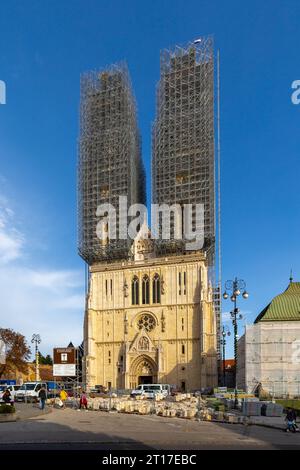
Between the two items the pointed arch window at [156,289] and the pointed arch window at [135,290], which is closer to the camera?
the pointed arch window at [156,289]

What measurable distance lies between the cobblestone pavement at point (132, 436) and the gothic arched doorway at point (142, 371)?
4983 centimetres

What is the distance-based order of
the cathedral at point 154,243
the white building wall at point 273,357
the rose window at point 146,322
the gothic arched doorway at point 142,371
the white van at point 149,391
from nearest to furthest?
1. the white van at point 149,391
2. the white building wall at point 273,357
3. the cathedral at point 154,243
4. the gothic arched doorway at point 142,371
5. the rose window at point 146,322

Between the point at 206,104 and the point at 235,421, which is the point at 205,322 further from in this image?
the point at 235,421

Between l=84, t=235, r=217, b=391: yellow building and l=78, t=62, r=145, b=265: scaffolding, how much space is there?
411 cm

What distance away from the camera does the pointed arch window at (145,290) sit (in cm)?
7850

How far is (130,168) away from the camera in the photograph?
8488cm

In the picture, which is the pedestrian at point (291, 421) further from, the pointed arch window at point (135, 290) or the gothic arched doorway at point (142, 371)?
the pointed arch window at point (135, 290)

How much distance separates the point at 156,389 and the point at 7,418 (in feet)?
112

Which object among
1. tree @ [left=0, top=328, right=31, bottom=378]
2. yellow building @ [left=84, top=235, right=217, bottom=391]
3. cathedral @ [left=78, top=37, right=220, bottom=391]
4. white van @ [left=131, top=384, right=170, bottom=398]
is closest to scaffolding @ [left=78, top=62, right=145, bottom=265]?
cathedral @ [left=78, top=37, right=220, bottom=391]

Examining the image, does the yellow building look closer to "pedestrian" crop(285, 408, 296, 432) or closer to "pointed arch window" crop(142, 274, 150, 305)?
"pointed arch window" crop(142, 274, 150, 305)

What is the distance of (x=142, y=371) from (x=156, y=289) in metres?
11.4

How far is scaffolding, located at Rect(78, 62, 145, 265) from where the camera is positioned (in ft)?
274

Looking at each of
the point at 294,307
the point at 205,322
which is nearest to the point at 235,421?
the point at 294,307

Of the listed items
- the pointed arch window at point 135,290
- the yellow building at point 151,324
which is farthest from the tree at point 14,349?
the pointed arch window at point 135,290
